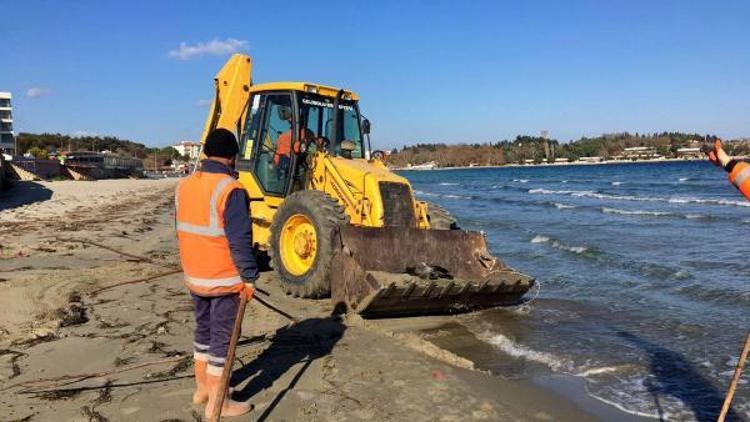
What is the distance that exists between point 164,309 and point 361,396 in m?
3.30

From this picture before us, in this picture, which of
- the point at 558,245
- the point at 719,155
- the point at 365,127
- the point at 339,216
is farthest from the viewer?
the point at 558,245

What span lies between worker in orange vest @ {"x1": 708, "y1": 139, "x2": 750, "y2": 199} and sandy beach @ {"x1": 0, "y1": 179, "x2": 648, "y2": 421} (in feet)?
7.51

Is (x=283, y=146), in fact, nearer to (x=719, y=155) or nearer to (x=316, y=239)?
(x=316, y=239)

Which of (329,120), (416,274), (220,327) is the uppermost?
(329,120)

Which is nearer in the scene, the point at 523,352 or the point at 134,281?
the point at 523,352

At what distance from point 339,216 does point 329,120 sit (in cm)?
226

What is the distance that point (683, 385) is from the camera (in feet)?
18.4

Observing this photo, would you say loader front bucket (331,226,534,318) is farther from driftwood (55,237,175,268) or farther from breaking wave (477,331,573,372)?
driftwood (55,237,175,268)

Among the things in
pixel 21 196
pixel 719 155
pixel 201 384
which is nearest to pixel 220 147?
pixel 201 384

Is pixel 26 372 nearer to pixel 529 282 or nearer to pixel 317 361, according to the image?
pixel 317 361

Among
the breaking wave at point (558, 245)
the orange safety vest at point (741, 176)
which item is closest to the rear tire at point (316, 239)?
the orange safety vest at point (741, 176)

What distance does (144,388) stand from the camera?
457 centimetres

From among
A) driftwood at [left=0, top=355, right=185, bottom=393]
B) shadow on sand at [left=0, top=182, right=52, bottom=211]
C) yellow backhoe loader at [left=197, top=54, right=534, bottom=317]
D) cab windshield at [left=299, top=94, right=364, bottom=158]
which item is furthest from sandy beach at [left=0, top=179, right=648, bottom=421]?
shadow on sand at [left=0, top=182, right=52, bottom=211]

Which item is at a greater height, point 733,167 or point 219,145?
point 219,145
